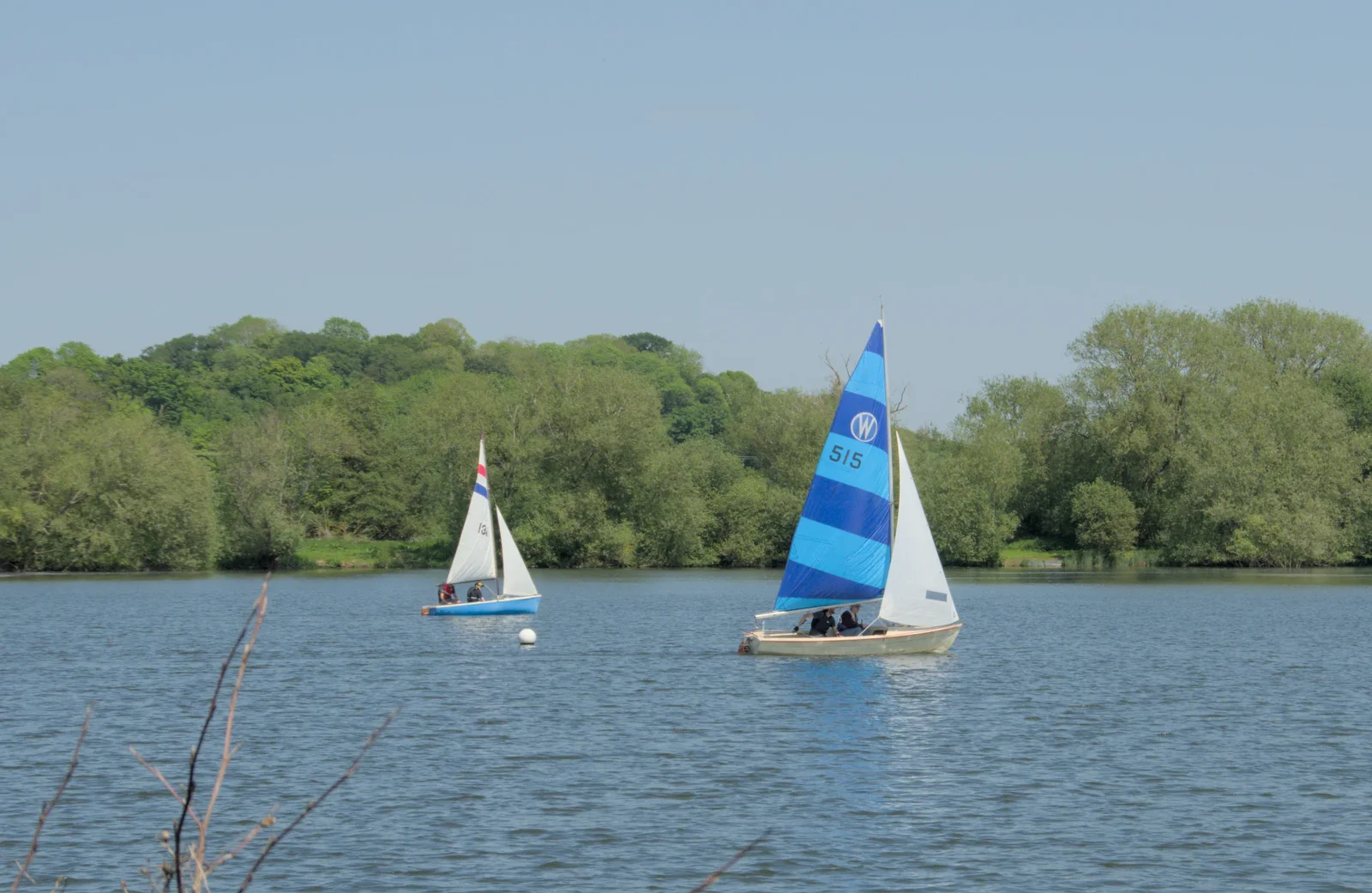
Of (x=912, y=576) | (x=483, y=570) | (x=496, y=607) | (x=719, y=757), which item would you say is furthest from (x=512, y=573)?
(x=719, y=757)

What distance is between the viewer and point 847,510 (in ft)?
122

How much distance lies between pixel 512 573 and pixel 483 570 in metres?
1.80

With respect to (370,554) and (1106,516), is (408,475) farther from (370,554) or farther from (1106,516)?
(1106,516)

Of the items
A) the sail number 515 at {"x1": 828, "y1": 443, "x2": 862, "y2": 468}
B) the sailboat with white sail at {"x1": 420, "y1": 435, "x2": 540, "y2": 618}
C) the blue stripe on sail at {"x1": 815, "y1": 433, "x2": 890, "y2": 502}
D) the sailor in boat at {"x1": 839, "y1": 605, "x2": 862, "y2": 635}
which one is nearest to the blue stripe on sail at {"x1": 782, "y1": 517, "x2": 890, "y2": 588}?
the sailor in boat at {"x1": 839, "y1": 605, "x2": 862, "y2": 635}

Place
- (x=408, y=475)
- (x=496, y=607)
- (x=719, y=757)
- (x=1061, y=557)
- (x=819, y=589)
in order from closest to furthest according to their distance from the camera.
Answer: (x=719, y=757), (x=819, y=589), (x=496, y=607), (x=1061, y=557), (x=408, y=475)

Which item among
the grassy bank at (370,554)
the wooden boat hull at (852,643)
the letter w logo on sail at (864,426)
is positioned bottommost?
the wooden boat hull at (852,643)

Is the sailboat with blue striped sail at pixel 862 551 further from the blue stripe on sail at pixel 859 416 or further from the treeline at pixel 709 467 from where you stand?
the treeline at pixel 709 467

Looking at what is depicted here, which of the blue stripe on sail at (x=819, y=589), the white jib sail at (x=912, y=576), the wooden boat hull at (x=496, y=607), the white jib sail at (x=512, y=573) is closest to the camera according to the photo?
the white jib sail at (x=912, y=576)

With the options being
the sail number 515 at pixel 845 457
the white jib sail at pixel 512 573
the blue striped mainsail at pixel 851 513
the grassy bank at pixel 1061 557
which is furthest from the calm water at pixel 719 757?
the grassy bank at pixel 1061 557

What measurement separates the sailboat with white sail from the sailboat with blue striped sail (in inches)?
716

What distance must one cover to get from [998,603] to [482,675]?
32.5 m

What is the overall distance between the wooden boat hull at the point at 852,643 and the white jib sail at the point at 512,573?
17.7 m

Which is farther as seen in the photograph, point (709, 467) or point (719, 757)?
point (709, 467)

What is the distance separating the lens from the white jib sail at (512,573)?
54.2 metres
